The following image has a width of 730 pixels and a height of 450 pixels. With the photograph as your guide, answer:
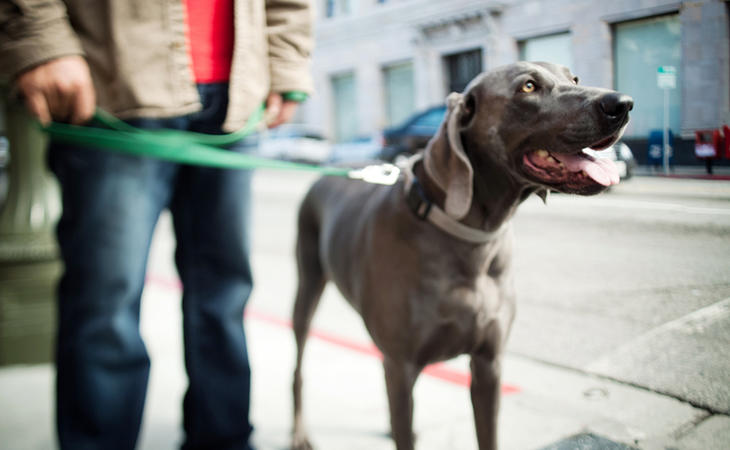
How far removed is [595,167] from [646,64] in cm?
34

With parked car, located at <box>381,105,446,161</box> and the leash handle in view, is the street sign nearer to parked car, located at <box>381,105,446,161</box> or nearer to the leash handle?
parked car, located at <box>381,105,446,161</box>

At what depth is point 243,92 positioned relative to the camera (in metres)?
1.72

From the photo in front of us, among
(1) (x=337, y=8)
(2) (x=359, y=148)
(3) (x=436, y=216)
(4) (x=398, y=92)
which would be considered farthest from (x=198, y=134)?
(2) (x=359, y=148)

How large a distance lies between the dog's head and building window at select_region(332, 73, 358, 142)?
1.84 m

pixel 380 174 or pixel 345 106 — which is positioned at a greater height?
pixel 345 106

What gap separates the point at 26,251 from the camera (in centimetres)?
307

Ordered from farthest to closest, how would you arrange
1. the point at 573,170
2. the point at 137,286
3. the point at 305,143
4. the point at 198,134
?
the point at 305,143
the point at 198,134
the point at 137,286
the point at 573,170

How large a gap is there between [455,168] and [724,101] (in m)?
0.63

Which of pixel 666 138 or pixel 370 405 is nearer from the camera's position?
pixel 666 138

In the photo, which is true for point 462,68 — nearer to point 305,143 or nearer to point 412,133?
point 412,133

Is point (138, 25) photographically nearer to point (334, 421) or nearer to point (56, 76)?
point (56, 76)

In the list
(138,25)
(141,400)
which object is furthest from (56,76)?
(141,400)

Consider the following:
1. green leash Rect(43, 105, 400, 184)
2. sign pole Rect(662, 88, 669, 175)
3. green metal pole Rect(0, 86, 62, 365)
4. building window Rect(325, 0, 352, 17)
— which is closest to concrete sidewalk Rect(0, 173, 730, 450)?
green metal pole Rect(0, 86, 62, 365)

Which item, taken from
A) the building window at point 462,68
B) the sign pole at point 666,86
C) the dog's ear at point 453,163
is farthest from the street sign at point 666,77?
the building window at point 462,68
